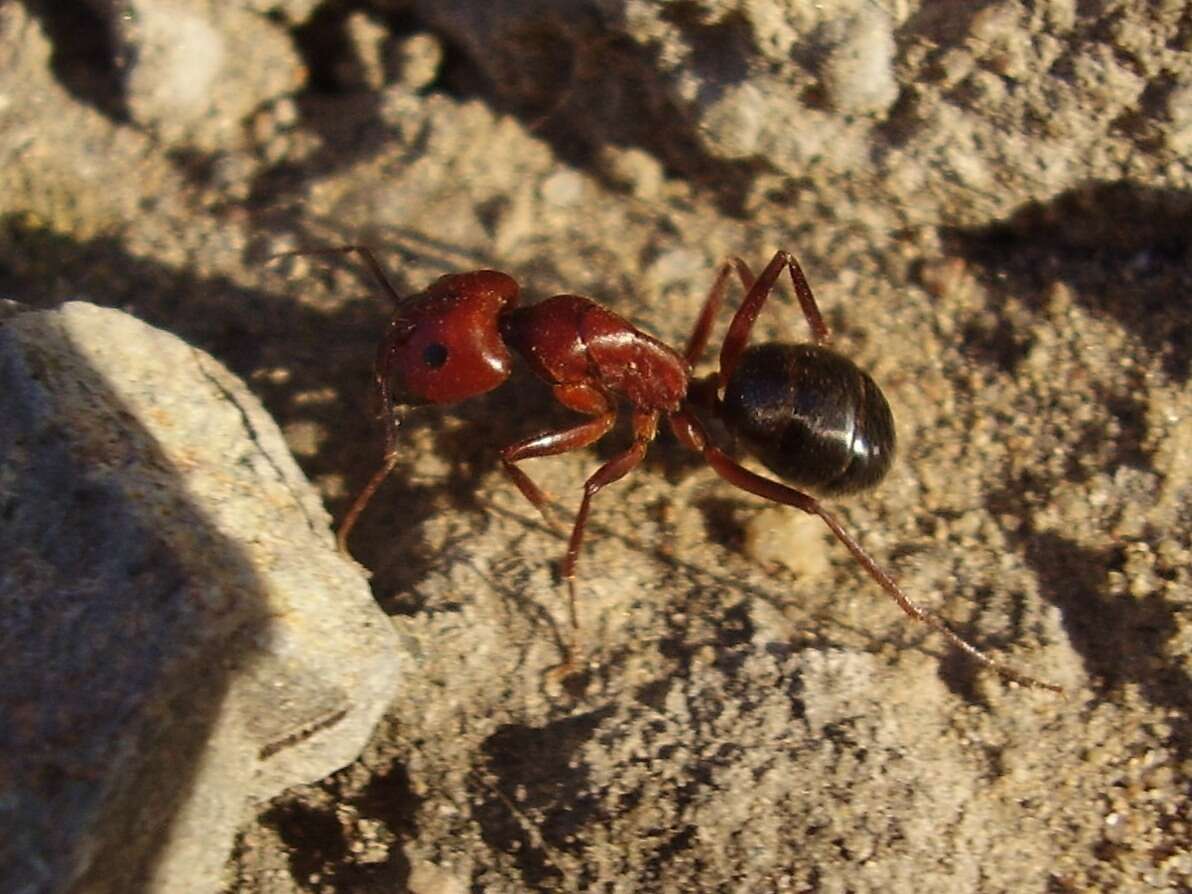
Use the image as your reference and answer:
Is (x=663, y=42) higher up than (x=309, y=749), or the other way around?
(x=663, y=42)

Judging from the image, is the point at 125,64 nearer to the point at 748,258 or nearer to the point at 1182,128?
the point at 748,258

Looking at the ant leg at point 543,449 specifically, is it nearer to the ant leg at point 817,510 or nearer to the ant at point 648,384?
the ant at point 648,384

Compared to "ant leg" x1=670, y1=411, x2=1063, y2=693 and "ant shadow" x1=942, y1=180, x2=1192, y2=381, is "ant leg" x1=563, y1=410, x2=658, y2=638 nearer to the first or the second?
"ant leg" x1=670, y1=411, x2=1063, y2=693

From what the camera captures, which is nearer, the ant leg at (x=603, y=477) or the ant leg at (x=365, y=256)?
the ant leg at (x=603, y=477)

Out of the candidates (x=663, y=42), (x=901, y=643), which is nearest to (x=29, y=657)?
(x=901, y=643)

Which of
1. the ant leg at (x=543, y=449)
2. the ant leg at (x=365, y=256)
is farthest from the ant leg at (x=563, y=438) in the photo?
the ant leg at (x=365, y=256)
